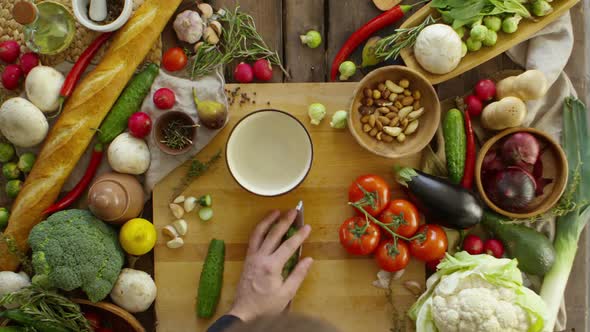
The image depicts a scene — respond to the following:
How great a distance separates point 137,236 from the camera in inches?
55.3

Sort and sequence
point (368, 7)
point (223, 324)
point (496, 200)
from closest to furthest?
point (223, 324) → point (496, 200) → point (368, 7)

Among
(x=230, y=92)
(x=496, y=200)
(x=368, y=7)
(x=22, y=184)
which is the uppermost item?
(x=368, y=7)

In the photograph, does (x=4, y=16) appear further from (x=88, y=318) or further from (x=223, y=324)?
(x=223, y=324)

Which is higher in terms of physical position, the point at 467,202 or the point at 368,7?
the point at 368,7

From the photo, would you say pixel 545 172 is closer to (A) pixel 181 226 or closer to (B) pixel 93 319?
(A) pixel 181 226

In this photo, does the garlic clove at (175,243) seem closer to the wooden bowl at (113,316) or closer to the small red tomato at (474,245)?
the wooden bowl at (113,316)

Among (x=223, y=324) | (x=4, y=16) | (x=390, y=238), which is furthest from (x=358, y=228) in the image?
(x=4, y=16)

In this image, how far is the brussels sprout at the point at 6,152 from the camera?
1.48 metres

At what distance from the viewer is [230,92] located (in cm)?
147

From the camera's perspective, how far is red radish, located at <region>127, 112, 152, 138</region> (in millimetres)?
1419

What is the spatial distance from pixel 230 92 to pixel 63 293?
0.68m

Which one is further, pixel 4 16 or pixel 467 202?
pixel 4 16

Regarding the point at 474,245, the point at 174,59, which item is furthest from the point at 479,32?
the point at 174,59

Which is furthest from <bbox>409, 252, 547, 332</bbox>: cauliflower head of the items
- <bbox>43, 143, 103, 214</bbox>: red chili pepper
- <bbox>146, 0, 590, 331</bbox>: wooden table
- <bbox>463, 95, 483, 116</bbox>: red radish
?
<bbox>43, 143, 103, 214</bbox>: red chili pepper
